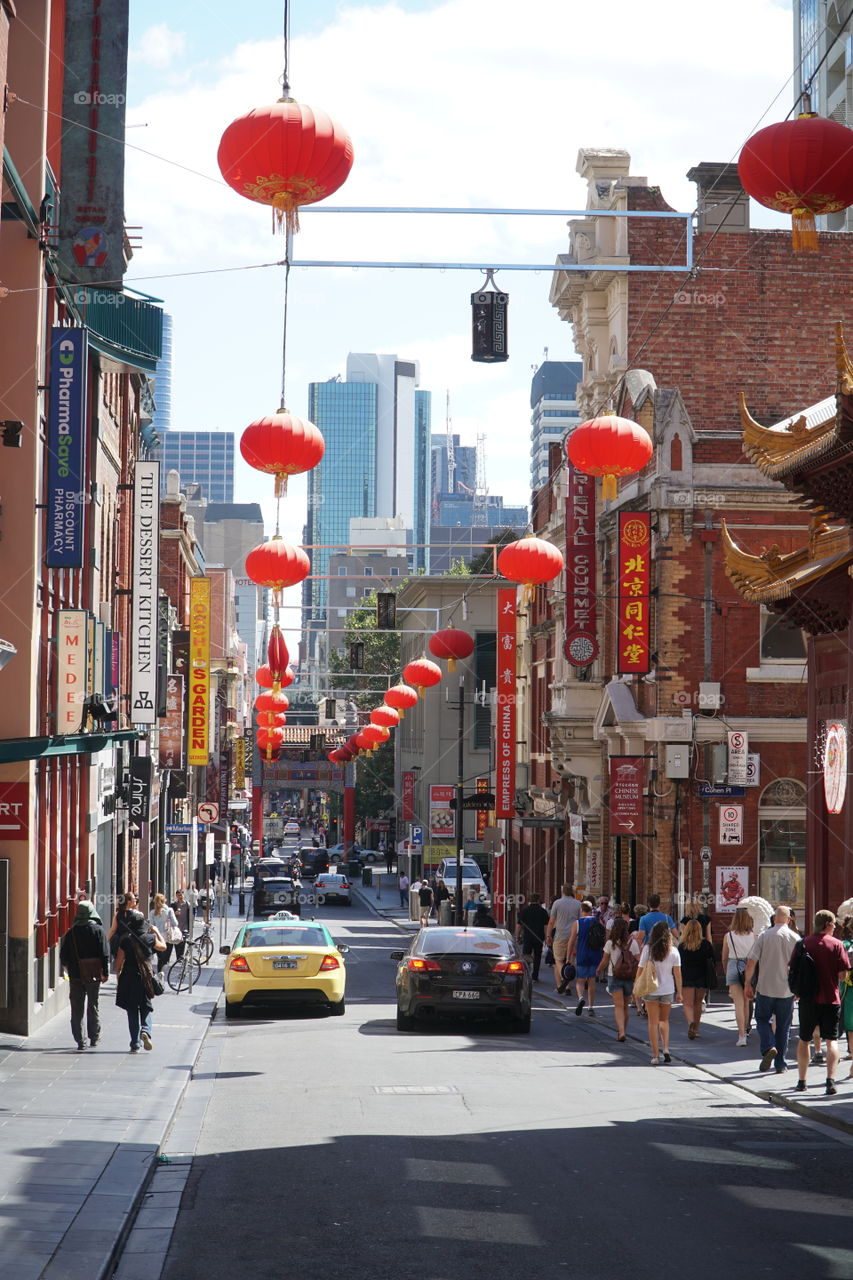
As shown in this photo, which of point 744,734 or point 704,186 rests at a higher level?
point 704,186

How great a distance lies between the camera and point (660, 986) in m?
18.3

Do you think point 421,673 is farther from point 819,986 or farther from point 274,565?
point 819,986

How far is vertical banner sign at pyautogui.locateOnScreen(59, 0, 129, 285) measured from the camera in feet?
73.9

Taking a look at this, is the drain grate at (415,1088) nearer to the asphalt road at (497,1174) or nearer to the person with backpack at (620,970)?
the asphalt road at (497,1174)

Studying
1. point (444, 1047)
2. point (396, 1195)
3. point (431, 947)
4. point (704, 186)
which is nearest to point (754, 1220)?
point (396, 1195)

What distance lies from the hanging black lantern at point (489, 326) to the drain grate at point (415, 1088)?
788cm

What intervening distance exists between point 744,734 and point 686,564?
365cm

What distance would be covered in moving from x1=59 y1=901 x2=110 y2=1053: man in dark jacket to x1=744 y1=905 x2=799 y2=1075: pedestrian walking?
7.04 m

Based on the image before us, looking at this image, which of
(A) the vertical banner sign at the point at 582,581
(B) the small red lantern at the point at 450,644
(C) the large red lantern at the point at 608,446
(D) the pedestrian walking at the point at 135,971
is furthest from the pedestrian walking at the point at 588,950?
(B) the small red lantern at the point at 450,644

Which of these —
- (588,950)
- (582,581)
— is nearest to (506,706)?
(582,581)

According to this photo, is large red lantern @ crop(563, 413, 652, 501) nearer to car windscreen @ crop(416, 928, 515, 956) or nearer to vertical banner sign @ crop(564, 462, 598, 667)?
car windscreen @ crop(416, 928, 515, 956)

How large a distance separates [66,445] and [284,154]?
9.36 m

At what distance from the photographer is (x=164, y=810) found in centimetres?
5225

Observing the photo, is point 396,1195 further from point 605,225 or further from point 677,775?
point 605,225
